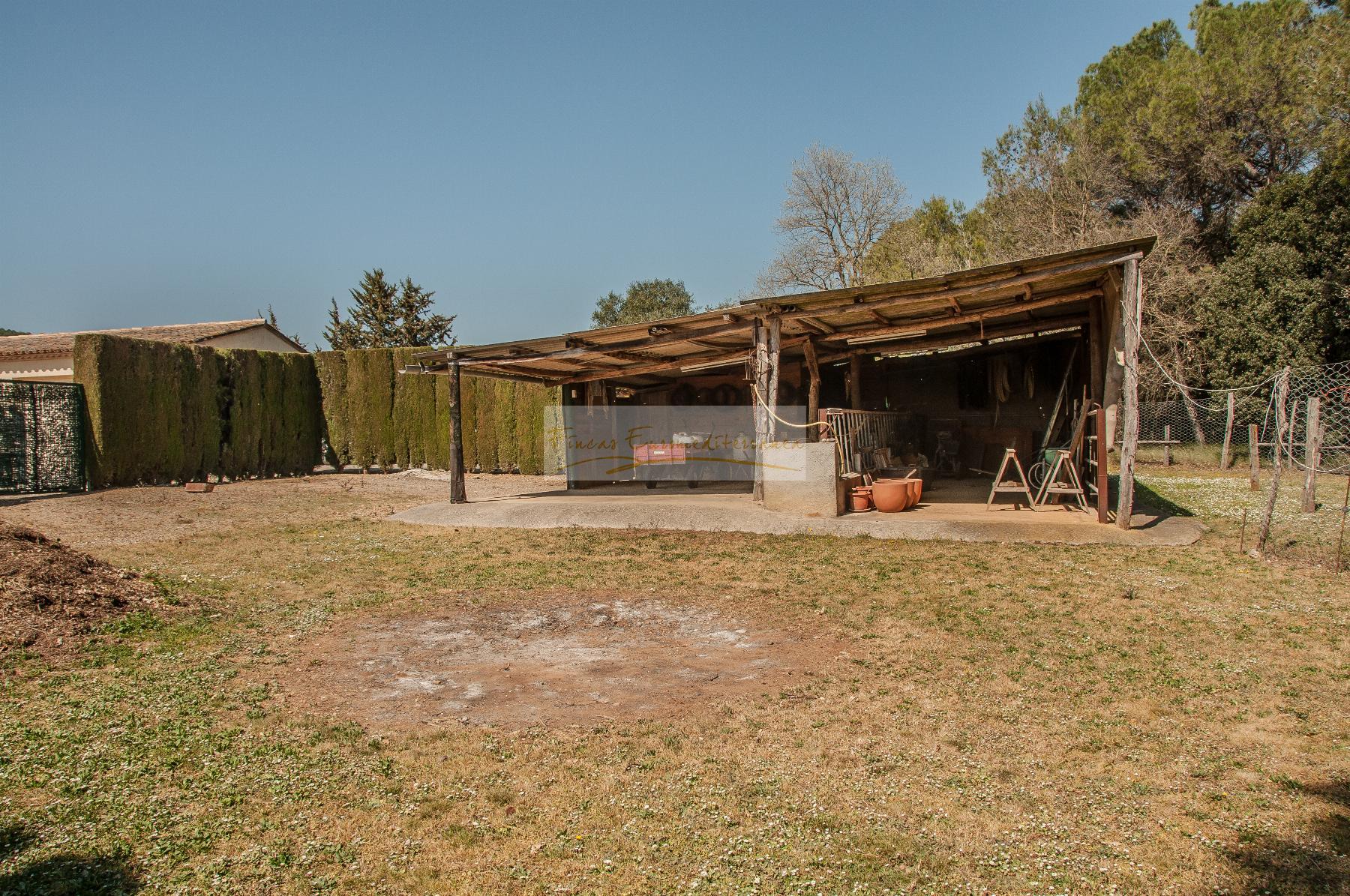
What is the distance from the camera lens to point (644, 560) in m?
7.95

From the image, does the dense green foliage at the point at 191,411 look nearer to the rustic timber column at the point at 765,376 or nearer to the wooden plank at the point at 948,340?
the rustic timber column at the point at 765,376

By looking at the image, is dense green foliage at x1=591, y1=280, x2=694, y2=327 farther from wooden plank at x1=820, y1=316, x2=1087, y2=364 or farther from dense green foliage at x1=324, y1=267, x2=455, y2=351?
wooden plank at x1=820, y1=316, x2=1087, y2=364

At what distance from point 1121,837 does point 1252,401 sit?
18.2 metres

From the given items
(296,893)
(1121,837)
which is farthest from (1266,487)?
(296,893)

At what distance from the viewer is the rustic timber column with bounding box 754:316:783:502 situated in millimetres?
10281

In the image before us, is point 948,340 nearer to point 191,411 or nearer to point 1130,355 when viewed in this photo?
point 1130,355

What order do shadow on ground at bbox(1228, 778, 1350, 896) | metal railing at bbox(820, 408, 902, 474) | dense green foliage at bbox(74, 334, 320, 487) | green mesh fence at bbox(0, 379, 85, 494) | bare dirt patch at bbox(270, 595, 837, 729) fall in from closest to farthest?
shadow on ground at bbox(1228, 778, 1350, 896)
bare dirt patch at bbox(270, 595, 837, 729)
metal railing at bbox(820, 408, 902, 474)
green mesh fence at bbox(0, 379, 85, 494)
dense green foliage at bbox(74, 334, 320, 487)

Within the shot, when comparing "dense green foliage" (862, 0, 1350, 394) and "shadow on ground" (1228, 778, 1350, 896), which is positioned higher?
"dense green foliage" (862, 0, 1350, 394)

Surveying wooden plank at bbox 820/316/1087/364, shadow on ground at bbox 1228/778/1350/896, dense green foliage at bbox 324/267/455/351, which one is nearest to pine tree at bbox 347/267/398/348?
dense green foliage at bbox 324/267/455/351

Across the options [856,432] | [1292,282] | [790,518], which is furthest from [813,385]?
[1292,282]

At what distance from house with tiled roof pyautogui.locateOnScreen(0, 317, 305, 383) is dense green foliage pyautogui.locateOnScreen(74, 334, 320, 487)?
87 cm

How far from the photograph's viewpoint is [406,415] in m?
18.8

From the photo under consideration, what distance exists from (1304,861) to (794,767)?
5.47ft

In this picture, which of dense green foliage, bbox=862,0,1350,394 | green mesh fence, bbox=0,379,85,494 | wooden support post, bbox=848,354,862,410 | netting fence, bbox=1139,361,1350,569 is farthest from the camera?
dense green foliage, bbox=862,0,1350,394
